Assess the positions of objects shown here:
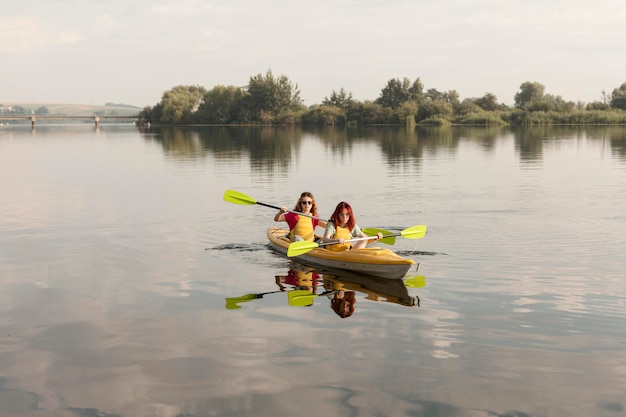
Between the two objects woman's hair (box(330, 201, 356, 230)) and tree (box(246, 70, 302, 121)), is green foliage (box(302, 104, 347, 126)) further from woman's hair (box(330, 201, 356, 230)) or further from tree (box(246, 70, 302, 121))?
woman's hair (box(330, 201, 356, 230))

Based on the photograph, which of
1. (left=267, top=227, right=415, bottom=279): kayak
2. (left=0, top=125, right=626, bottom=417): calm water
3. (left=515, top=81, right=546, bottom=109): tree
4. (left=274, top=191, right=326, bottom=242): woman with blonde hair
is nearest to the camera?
(left=0, top=125, right=626, bottom=417): calm water

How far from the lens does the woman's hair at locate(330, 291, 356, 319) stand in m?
10.2

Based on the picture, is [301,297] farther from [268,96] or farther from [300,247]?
[268,96]

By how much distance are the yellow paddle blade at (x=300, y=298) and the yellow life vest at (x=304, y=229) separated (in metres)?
3.23

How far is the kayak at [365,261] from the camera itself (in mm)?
11961

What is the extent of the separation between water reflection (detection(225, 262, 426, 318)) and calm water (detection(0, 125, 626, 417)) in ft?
0.22

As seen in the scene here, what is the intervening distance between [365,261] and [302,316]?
8.80 feet

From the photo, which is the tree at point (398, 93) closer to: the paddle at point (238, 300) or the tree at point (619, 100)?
the tree at point (619, 100)

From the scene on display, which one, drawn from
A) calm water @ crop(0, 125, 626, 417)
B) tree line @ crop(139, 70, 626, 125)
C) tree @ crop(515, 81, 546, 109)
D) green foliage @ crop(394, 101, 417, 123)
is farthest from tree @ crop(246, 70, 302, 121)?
calm water @ crop(0, 125, 626, 417)

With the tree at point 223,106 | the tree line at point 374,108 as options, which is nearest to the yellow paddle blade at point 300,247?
the tree line at point 374,108

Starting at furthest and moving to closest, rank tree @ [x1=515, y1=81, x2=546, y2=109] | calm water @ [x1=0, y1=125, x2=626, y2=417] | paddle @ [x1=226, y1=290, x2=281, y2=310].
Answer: tree @ [x1=515, y1=81, x2=546, y2=109], paddle @ [x1=226, y1=290, x2=281, y2=310], calm water @ [x1=0, y1=125, x2=626, y2=417]

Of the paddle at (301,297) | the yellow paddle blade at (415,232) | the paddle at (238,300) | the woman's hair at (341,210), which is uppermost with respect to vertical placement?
the woman's hair at (341,210)

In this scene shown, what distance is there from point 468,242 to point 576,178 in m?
15.6

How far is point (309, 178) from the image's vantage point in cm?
3006
